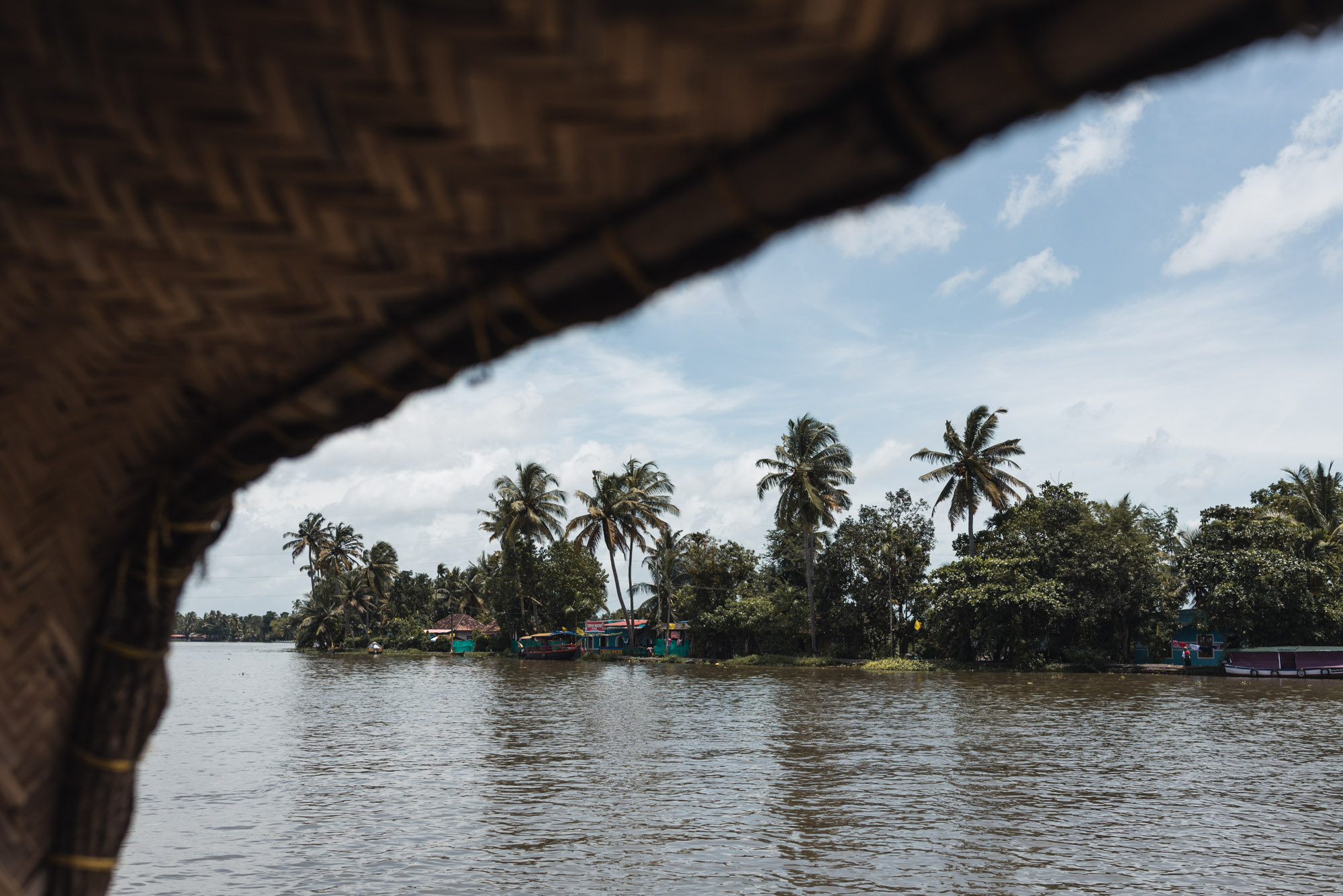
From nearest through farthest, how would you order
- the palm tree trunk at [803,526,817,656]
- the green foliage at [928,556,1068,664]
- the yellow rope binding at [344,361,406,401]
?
the yellow rope binding at [344,361,406,401] → the green foliage at [928,556,1068,664] → the palm tree trunk at [803,526,817,656]

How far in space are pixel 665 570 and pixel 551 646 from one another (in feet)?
25.0

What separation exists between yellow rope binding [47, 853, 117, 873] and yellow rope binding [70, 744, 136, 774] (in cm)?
12

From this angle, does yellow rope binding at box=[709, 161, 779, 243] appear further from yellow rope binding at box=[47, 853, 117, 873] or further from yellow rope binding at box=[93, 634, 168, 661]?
yellow rope binding at box=[47, 853, 117, 873]

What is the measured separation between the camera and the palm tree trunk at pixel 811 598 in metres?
36.2

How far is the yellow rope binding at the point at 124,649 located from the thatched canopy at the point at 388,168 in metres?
0.10

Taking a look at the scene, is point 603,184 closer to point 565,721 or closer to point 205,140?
point 205,140

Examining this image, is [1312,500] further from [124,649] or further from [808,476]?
[124,649]

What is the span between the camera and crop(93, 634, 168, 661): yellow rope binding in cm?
123

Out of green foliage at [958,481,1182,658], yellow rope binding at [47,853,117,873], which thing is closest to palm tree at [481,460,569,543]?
green foliage at [958,481,1182,658]

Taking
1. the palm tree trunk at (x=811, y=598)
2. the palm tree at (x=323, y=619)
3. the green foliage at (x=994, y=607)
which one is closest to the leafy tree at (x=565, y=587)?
the palm tree trunk at (x=811, y=598)

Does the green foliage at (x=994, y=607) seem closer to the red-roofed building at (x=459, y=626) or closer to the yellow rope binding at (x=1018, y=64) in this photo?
the yellow rope binding at (x=1018, y=64)

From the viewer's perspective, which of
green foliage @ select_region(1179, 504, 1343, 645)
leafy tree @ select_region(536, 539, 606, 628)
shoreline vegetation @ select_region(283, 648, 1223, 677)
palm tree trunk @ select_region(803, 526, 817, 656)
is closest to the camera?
green foliage @ select_region(1179, 504, 1343, 645)

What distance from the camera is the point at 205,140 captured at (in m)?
0.78

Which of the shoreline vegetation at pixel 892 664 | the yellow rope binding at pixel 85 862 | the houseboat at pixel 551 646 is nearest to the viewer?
the yellow rope binding at pixel 85 862
